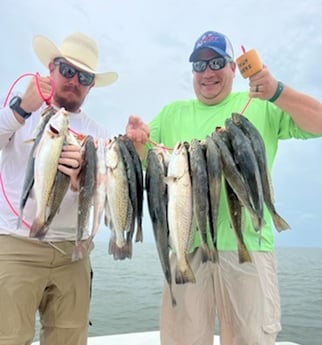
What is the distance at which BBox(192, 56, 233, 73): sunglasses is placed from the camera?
13.1 ft

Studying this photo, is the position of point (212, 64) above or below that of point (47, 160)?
above

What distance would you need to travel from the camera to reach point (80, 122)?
4.48 meters

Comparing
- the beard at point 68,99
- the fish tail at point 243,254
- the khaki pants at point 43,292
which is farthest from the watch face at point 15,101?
the fish tail at point 243,254

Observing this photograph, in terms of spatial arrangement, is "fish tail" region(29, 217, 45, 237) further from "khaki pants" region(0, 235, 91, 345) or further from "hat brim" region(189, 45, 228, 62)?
"hat brim" region(189, 45, 228, 62)

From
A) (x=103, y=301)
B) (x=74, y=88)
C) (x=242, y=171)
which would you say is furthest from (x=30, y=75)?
(x=103, y=301)

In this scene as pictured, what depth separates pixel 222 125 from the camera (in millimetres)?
3998

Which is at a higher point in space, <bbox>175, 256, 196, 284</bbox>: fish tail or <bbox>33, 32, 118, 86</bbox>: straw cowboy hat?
<bbox>33, 32, 118, 86</bbox>: straw cowboy hat

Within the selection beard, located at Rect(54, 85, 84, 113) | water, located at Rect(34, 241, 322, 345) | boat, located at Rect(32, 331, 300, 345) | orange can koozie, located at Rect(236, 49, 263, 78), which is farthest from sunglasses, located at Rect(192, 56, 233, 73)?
water, located at Rect(34, 241, 322, 345)

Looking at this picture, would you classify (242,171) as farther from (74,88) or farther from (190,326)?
(74,88)

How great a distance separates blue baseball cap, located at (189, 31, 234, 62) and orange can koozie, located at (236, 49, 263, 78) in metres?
0.65

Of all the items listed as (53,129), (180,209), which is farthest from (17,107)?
(180,209)

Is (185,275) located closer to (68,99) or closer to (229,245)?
(229,245)

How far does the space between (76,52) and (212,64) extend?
1463mm

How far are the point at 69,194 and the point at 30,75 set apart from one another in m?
1.15
